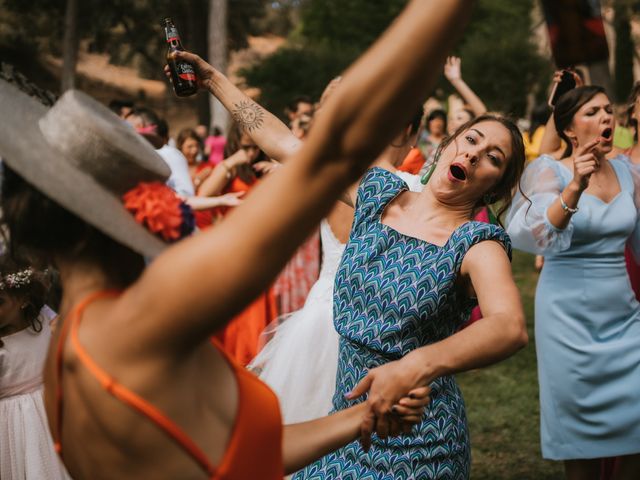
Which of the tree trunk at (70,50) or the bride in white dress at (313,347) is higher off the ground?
the bride in white dress at (313,347)

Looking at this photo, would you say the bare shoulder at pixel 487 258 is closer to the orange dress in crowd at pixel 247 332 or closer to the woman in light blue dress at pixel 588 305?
the woman in light blue dress at pixel 588 305

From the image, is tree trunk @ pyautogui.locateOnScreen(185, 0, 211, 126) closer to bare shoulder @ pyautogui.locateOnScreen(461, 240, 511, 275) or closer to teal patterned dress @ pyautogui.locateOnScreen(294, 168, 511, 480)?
teal patterned dress @ pyautogui.locateOnScreen(294, 168, 511, 480)

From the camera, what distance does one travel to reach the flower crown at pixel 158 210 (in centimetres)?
157

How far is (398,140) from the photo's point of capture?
15.5 feet

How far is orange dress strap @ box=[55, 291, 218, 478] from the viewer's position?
1472 millimetres

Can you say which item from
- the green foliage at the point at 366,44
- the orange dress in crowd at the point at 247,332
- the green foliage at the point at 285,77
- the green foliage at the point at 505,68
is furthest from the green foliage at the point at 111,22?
the orange dress in crowd at the point at 247,332

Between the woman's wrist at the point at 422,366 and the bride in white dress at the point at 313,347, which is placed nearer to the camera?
the woman's wrist at the point at 422,366

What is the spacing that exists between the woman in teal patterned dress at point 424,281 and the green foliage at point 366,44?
25088mm

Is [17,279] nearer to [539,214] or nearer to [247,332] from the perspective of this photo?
[539,214]

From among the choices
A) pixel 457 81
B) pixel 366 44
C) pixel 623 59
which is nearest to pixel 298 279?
pixel 457 81

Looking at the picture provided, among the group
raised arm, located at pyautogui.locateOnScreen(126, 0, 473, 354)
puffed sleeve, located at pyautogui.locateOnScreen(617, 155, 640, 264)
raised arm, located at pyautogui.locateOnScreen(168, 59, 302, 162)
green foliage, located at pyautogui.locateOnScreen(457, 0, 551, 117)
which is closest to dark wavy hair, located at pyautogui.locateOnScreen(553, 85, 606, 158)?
puffed sleeve, located at pyautogui.locateOnScreen(617, 155, 640, 264)

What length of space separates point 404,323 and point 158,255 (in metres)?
1.35

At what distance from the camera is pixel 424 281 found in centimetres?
273

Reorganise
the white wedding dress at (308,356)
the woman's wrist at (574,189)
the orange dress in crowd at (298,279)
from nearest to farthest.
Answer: the woman's wrist at (574,189), the white wedding dress at (308,356), the orange dress in crowd at (298,279)
